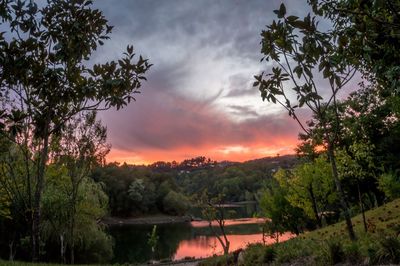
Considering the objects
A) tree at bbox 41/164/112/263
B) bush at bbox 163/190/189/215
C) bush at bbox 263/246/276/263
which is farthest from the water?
bush at bbox 163/190/189/215

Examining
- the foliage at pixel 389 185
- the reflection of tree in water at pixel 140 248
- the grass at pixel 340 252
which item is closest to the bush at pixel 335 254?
the grass at pixel 340 252

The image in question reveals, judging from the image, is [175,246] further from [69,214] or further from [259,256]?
[259,256]

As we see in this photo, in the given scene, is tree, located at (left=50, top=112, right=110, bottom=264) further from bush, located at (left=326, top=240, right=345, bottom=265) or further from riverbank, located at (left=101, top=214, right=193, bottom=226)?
riverbank, located at (left=101, top=214, right=193, bottom=226)

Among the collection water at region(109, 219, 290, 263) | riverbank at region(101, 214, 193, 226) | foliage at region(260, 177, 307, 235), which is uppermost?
foliage at region(260, 177, 307, 235)

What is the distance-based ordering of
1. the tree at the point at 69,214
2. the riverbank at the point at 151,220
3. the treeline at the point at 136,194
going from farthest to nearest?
the treeline at the point at 136,194 < the riverbank at the point at 151,220 < the tree at the point at 69,214

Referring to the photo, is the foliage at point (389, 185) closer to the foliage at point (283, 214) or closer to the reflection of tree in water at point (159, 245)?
the foliage at point (283, 214)

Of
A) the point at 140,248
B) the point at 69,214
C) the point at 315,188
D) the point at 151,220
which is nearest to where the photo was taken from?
the point at 69,214

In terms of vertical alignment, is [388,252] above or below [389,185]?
below

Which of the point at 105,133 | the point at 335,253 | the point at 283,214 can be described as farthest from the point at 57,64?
the point at 283,214

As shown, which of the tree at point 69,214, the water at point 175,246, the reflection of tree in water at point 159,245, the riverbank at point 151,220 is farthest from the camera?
the riverbank at point 151,220

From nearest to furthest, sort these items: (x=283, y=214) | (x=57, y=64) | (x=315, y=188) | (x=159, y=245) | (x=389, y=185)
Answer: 1. (x=57, y=64)
2. (x=389, y=185)
3. (x=315, y=188)
4. (x=283, y=214)
5. (x=159, y=245)

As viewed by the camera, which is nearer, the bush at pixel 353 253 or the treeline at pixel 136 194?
the bush at pixel 353 253

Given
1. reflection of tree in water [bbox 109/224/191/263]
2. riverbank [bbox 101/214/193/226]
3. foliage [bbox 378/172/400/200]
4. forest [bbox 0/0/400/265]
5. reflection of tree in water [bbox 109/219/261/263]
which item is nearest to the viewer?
forest [bbox 0/0/400/265]

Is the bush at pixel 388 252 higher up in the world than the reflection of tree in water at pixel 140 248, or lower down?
higher up
